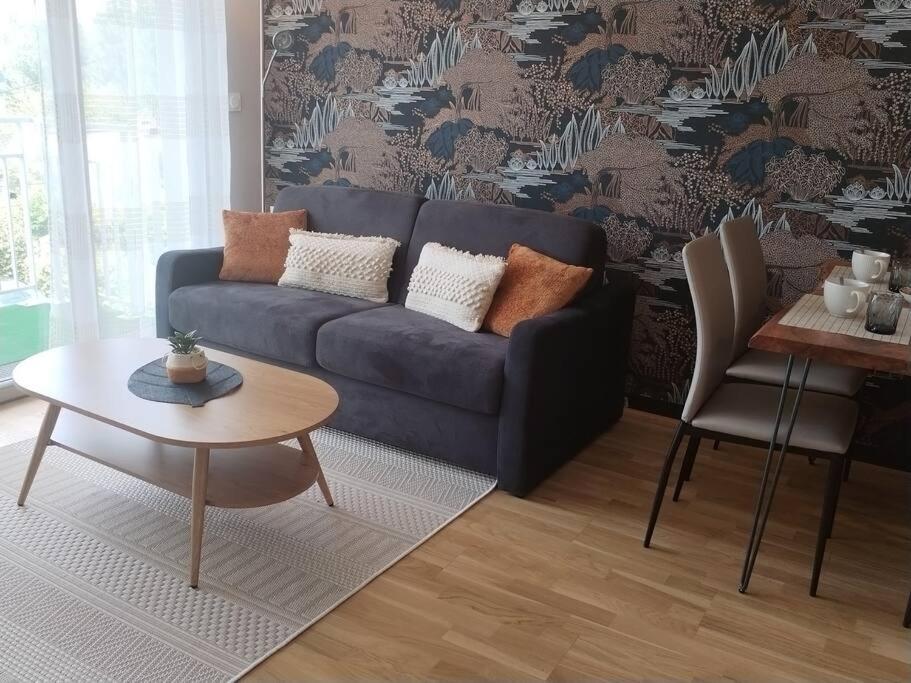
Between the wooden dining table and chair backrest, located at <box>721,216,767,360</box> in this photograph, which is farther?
chair backrest, located at <box>721,216,767,360</box>

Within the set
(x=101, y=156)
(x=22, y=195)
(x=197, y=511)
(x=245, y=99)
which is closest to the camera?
(x=197, y=511)

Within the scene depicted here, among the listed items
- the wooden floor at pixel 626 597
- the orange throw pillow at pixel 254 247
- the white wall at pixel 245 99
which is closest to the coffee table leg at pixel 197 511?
the wooden floor at pixel 626 597

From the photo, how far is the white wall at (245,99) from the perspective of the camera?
4.35 metres

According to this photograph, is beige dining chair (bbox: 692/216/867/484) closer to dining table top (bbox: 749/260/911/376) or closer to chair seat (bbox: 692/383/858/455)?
chair seat (bbox: 692/383/858/455)

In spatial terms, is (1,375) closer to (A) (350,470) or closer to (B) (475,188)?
(A) (350,470)

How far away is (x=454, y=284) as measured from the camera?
3283mm

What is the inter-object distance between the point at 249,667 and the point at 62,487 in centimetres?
122

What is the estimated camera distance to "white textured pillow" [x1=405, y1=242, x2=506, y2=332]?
126 inches

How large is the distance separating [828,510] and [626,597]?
0.62 m

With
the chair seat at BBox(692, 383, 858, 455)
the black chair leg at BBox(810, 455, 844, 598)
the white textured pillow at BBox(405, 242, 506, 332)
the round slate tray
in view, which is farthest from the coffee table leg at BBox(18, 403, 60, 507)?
the black chair leg at BBox(810, 455, 844, 598)

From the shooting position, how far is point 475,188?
3.94m

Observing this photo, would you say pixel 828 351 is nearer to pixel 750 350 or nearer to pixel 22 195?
pixel 750 350

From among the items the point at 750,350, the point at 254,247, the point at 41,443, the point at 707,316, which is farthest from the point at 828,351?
the point at 254,247

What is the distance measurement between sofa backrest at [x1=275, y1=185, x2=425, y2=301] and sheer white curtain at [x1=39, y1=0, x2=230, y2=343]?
0.53 metres
